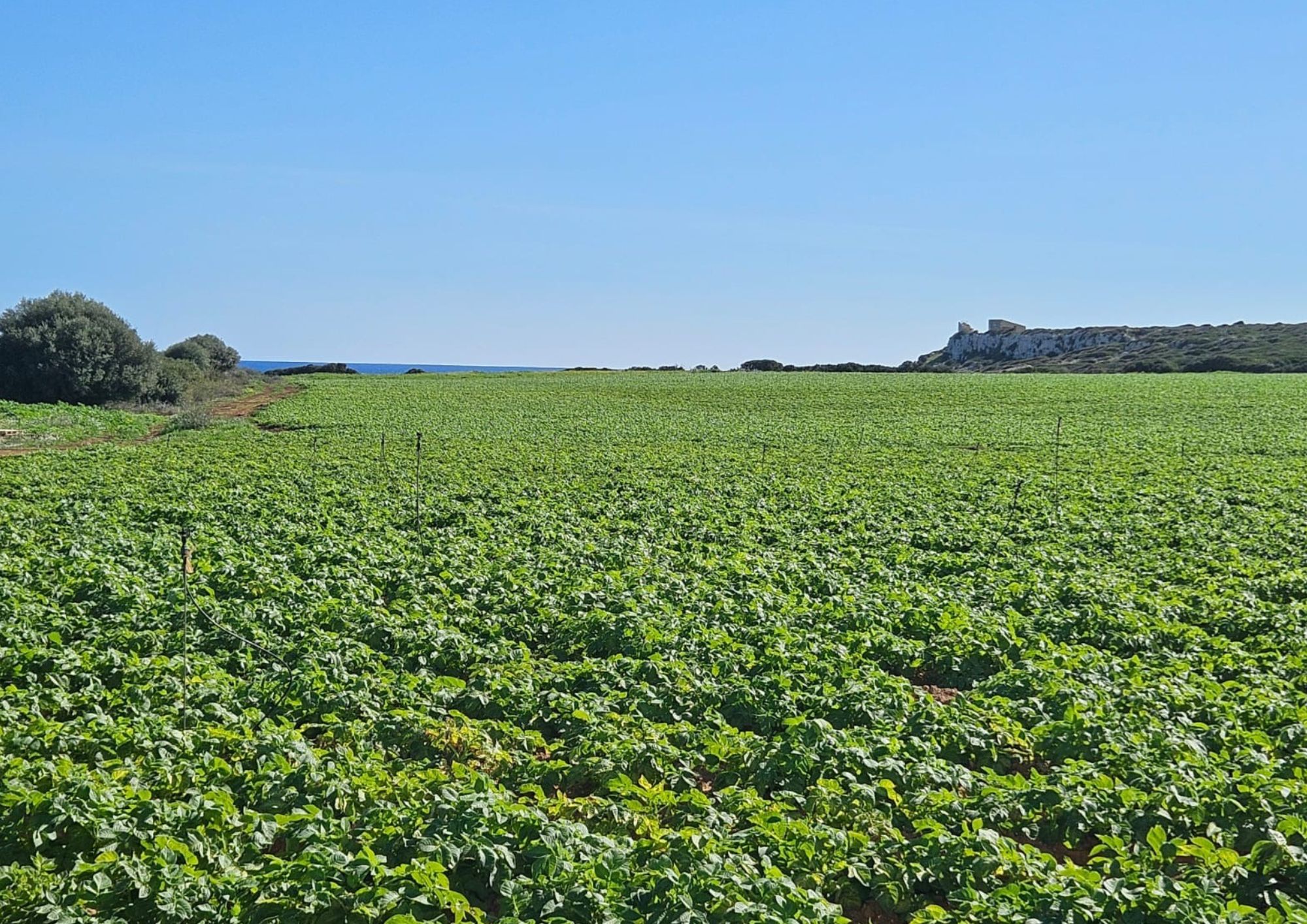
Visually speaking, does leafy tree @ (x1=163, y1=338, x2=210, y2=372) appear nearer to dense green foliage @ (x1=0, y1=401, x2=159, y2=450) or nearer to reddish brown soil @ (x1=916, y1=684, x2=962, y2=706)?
dense green foliage @ (x1=0, y1=401, x2=159, y2=450)

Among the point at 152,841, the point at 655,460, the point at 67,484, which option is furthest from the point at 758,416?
the point at 152,841

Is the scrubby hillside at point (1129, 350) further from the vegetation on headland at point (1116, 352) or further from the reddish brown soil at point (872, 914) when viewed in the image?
the reddish brown soil at point (872, 914)

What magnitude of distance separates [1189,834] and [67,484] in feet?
72.7

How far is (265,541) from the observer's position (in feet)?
47.5

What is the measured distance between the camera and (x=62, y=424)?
119ft

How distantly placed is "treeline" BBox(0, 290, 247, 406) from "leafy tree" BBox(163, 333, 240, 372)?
26553 millimetres

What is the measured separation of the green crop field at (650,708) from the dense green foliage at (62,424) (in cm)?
1602

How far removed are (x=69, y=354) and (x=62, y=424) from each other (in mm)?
12340

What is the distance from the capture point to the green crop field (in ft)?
16.9

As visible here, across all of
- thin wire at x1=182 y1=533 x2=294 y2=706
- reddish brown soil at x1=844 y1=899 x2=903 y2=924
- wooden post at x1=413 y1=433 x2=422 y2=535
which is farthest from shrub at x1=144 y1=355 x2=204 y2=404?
reddish brown soil at x1=844 y1=899 x2=903 y2=924

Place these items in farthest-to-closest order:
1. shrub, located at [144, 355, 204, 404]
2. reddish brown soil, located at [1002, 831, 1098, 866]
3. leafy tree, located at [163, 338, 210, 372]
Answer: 1. leafy tree, located at [163, 338, 210, 372]
2. shrub, located at [144, 355, 204, 404]
3. reddish brown soil, located at [1002, 831, 1098, 866]

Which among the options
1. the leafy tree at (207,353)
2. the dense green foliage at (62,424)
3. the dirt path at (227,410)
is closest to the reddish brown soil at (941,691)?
the dirt path at (227,410)

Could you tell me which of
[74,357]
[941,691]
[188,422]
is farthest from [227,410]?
[941,691]

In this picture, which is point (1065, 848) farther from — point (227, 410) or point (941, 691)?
point (227, 410)
